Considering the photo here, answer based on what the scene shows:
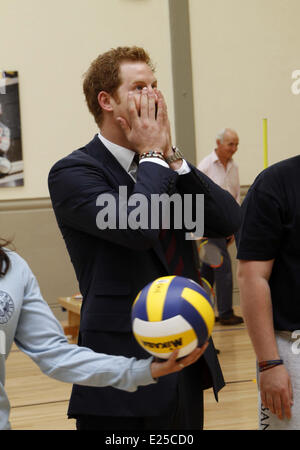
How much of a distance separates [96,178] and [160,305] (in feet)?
1.93

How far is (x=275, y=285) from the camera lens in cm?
217

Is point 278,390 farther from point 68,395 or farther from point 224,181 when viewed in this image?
point 224,181

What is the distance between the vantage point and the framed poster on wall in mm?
7711

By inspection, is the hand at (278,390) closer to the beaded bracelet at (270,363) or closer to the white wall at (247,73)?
the beaded bracelet at (270,363)

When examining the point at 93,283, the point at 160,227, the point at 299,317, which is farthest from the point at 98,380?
the point at 299,317

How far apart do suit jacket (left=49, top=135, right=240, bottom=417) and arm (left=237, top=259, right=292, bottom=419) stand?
6.1 inches

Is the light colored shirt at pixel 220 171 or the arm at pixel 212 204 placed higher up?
the arm at pixel 212 204

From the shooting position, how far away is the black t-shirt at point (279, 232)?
2.10m

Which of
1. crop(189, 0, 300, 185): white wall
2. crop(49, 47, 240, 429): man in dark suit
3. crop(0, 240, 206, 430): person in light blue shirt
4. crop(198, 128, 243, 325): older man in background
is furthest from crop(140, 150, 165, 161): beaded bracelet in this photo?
crop(189, 0, 300, 185): white wall

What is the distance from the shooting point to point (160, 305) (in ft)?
5.30

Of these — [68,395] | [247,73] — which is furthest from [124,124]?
[247,73]

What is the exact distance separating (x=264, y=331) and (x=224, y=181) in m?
5.56

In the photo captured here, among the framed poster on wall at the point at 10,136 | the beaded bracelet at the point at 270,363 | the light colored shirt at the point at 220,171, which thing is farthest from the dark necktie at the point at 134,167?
the framed poster on wall at the point at 10,136

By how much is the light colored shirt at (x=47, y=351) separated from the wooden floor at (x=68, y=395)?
2.68 metres
